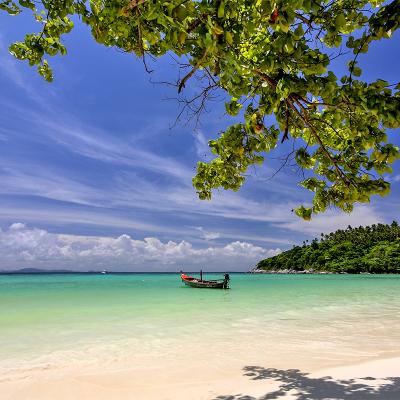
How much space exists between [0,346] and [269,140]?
38.6 feet

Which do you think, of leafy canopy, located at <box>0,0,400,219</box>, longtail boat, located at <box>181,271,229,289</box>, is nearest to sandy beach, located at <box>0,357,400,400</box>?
leafy canopy, located at <box>0,0,400,219</box>

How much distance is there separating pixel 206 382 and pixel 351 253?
150 metres

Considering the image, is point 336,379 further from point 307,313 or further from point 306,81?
point 307,313

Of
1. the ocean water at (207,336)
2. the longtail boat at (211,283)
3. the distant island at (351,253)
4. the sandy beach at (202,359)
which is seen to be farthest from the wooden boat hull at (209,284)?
the distant island at (351,253)

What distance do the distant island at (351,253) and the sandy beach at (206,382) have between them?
444 feet

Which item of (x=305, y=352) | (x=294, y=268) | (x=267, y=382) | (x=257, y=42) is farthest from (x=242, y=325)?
(x=294, y=268)

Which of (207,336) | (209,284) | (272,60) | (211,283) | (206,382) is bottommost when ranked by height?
(207,336)

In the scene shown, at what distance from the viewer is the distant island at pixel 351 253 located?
Answer: 129250 millimetres

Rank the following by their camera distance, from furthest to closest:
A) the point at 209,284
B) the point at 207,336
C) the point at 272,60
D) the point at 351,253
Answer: the point at 351,253 < the point at 209,284 < the point at 207,336 < the point at 272,60

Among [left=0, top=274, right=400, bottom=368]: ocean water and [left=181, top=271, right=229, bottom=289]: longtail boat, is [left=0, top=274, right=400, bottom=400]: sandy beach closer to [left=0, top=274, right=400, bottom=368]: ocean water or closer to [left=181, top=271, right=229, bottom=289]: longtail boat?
[left=0, top=274, right=400, bottom=368]: ocean water

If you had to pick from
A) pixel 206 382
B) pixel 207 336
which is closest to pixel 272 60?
pixel 206 382

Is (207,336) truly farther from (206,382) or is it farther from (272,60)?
(272,60)

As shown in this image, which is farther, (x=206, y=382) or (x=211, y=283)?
(x=211, y=283)

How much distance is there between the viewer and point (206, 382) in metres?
7.43
